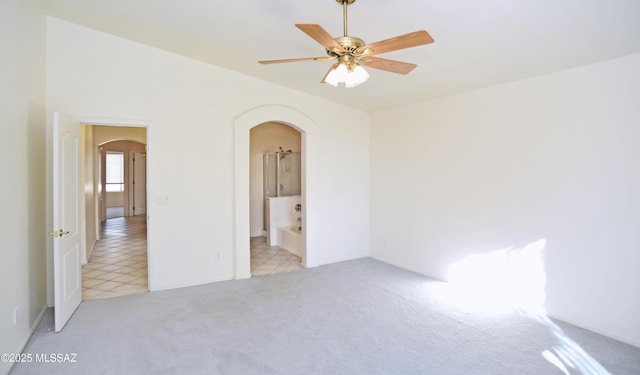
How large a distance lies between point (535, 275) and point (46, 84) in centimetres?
567

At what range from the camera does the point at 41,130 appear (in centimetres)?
342

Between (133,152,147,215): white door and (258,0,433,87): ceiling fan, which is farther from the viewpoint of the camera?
(133,152,147,215): white door

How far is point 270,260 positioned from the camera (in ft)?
18.0

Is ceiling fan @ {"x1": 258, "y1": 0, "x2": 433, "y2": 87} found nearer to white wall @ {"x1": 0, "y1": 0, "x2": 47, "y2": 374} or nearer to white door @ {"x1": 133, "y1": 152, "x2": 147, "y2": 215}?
white wall @ {"x1": 0, "y1": 0, "x2": 47, "y2": 374}

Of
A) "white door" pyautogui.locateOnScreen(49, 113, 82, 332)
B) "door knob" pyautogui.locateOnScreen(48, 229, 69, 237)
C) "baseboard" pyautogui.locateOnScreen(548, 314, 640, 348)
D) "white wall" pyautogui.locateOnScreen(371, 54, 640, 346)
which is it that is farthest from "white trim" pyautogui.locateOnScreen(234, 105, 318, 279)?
"baseboard" pyautogui.locateOnScreen(548, 314, 640, 348)

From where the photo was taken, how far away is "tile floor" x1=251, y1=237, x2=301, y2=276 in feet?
16.4

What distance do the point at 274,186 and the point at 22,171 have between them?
4.71 meters

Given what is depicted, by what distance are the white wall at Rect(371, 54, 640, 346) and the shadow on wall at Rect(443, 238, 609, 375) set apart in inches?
3.4

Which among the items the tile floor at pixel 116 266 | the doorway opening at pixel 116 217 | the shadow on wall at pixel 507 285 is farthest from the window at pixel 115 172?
the shadow on wall at pixel 507 285

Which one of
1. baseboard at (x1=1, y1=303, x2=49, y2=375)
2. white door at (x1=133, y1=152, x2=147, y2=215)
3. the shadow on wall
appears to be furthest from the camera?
white door at (x1=133, y1=152, x2=147, y2=215)

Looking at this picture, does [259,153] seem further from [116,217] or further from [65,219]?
[116,217]

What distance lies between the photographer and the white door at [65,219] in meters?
3.02

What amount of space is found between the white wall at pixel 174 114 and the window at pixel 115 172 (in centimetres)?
857

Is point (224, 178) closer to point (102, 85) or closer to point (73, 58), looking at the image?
point (102, 85)
